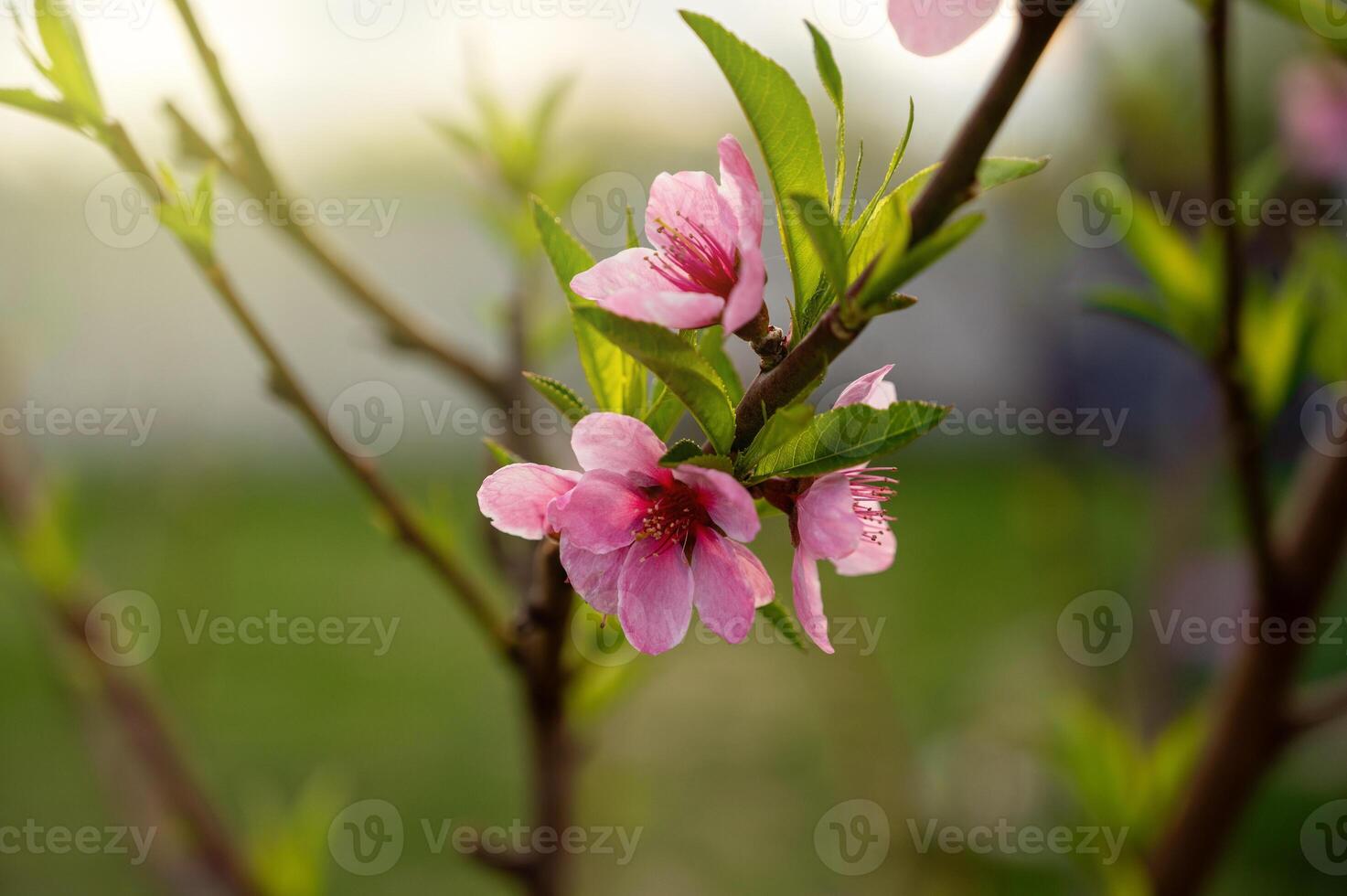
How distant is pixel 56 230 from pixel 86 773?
2.91 m

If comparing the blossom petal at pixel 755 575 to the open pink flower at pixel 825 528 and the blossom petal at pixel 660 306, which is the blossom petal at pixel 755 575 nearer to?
the open pink flower at pixel 825 528

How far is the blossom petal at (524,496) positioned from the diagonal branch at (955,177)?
0.13m

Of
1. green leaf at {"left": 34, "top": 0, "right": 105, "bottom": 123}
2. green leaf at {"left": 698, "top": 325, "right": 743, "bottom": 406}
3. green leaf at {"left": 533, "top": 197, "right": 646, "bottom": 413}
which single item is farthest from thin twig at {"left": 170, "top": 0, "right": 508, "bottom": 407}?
green leaf at {"left": 698, "top": 325, "right": 743, "bottom": 406}

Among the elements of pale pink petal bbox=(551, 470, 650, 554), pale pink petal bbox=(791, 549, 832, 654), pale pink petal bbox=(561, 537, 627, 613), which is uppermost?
pale pink petal bbox=(551, 470, 650, 554)

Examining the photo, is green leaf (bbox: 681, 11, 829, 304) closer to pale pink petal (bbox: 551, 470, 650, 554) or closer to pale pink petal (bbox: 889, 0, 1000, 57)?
pale pink petal (bbox: 889, 0, 1000, 57)

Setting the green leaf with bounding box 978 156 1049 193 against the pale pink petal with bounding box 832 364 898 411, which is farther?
the pale pink petal with bounding box 832 364 898 411

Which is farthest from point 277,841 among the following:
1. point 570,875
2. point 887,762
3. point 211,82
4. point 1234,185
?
point 1234,185

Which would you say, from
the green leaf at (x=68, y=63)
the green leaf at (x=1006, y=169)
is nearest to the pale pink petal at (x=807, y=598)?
the green leaf at (x=1006, y=169)

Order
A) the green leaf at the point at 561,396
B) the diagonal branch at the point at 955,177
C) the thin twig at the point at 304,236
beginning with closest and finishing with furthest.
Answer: the diagonal branch at the point at 955,177
the green leaf at the point at 561,396
the thin twig at the point at 304,236

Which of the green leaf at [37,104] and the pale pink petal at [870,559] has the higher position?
the green leaf at [37,104]

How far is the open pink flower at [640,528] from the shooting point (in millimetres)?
526

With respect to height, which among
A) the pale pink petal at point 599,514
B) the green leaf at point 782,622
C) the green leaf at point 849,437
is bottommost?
the green leaf at point 782,622

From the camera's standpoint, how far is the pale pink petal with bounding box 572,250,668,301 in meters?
0.54

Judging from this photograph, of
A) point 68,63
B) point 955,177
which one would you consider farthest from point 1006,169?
point 68,63
